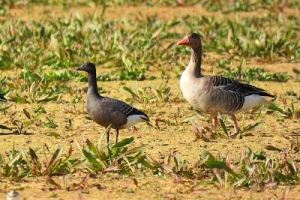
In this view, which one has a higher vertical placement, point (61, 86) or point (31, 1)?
point (31, 1)

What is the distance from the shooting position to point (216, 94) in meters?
10.7

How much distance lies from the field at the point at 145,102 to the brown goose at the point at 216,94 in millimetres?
241

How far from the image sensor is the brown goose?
34.8 feet

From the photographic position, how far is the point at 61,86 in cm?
1255

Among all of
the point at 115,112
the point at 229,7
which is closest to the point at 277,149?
the point at 115,112

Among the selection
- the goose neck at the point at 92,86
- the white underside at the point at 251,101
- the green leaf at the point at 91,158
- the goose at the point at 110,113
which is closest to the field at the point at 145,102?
the green leaf at the point at 91,158

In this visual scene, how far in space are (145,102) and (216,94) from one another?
54.8 inches

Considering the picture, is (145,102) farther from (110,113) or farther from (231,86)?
(110,113)

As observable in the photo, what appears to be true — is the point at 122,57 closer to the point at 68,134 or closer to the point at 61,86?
the point at 61,86

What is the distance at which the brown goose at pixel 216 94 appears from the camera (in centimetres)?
1062

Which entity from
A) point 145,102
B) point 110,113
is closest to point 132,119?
point 110,113

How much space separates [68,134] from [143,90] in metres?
2.13

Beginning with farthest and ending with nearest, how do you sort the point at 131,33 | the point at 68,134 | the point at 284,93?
1. the point at 131,33
2. the point at 284,93
3. the point at 68,134

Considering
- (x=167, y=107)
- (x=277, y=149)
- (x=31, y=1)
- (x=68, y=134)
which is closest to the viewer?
(x=277, y=149)
